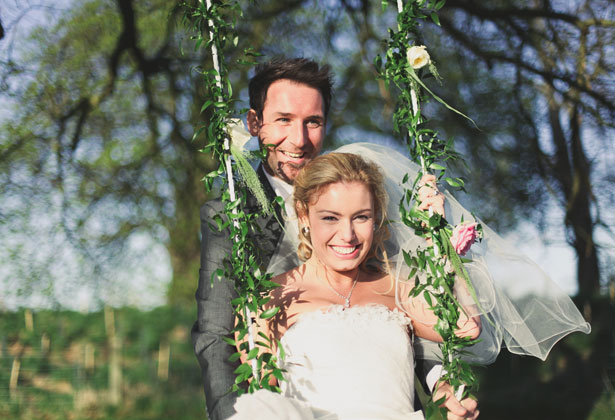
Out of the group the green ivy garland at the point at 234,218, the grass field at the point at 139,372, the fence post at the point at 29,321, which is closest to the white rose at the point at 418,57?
the green ivy garland at the point at 234,218

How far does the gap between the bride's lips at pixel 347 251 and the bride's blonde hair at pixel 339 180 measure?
0.18 m

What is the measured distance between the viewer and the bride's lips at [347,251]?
270cm

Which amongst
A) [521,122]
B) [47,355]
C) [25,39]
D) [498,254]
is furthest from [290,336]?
[47,355]

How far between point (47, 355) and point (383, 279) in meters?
8.23

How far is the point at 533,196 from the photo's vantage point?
24.2 ft

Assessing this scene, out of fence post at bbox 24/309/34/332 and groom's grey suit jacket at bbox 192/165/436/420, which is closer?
groom's grey suit jacket at bbox 192/165/436/420

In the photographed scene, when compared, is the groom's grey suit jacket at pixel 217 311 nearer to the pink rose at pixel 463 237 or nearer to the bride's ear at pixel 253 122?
the bride's ear at pixel 253 122

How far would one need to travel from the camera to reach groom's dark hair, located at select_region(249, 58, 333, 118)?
10.3ft

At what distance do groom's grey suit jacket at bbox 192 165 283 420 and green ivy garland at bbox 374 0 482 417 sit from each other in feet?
2.13

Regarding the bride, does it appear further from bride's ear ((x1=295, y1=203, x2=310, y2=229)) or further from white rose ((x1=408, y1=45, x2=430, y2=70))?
white rose ((x1=408, y1=45, x2=430, y2=70))

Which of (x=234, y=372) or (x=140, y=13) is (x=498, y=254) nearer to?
(x=234, y=372)

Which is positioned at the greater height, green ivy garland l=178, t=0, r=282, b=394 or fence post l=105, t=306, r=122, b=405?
green ivy garland l=178, t=0, r=282, b=394

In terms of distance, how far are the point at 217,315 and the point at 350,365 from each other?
623 millimetres

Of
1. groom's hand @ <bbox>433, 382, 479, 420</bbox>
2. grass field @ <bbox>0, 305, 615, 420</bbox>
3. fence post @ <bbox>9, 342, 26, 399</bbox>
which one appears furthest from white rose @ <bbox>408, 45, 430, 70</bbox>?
fence post @ <bbox>9, 342, 26, 399</bbox>
